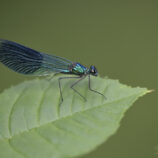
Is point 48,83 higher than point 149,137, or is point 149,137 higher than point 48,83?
point 48,83

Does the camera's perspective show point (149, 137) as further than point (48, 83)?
Yes

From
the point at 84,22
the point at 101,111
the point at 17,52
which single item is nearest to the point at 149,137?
the point at 17,52

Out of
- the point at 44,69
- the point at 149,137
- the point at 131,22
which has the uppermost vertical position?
the point at 131,22

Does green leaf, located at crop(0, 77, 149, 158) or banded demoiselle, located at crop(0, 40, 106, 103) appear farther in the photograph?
banded demoiselle, located at crop(0, 40, 106, 103)

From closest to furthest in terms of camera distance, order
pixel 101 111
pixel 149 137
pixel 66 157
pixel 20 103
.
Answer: pixel 66 157
pixel 101 111
pixel 20 103
pixel 149 137

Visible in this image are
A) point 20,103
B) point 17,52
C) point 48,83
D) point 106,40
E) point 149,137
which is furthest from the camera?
point 106,40

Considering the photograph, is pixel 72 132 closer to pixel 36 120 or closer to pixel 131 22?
pixel 36 120

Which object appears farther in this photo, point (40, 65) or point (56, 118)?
point (40, 65)

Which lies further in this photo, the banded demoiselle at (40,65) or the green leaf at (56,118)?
the banded demoiselle at (40,65)
